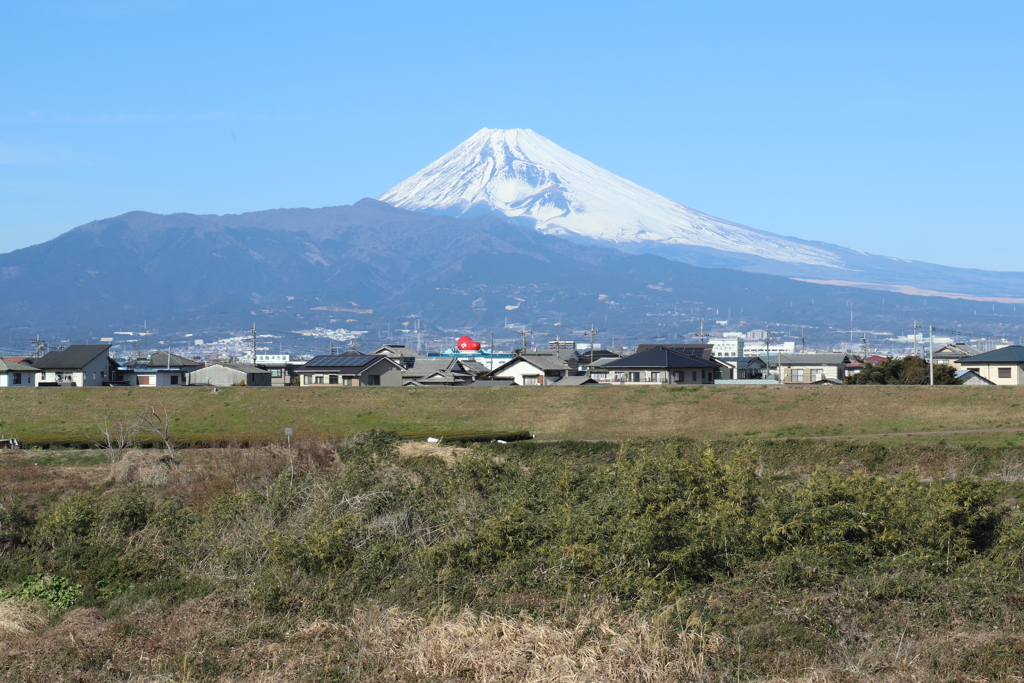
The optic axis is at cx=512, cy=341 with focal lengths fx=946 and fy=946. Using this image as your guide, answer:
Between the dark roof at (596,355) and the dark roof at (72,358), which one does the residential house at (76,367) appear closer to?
the dark roof at (72,358)

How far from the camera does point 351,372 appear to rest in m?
79.6

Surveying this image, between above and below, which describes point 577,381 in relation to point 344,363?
below

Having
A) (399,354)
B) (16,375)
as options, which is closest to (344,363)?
(16,375)

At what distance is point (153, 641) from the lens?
13.4 metres

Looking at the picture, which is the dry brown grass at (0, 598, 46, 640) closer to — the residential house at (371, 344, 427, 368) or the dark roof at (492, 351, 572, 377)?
the dark roof at (492, 351, 572, 377)

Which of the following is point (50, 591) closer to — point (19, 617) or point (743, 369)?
point (19, 617)

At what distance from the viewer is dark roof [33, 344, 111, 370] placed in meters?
80.1

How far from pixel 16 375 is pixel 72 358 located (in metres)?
4.52

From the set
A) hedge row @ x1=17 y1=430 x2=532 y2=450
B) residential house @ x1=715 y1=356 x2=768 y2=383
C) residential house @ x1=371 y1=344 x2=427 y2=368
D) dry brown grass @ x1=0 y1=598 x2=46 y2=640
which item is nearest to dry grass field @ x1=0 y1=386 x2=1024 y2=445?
hedge row @ x1=17 y1=430 x2=532 y2=450

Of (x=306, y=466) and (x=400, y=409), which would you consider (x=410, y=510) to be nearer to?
(x=306, y=466)

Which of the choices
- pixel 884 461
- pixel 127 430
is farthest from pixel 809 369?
pixel 127 430

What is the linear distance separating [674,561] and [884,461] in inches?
726

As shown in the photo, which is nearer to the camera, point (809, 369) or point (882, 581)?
point (882, 581)

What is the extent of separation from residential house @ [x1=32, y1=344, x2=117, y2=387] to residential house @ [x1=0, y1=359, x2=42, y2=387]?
0.56 m
